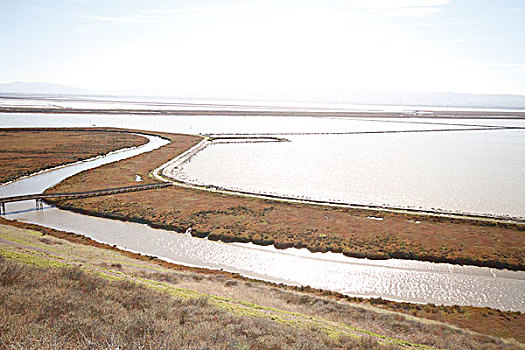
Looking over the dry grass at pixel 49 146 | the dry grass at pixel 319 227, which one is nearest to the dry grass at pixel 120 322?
the dry grass at pixel 319 227

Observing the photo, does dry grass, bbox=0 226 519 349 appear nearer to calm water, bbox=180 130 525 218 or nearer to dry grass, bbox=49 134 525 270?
dry grass, bbox=49 134 525 270

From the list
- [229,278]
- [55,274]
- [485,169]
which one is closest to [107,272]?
[55,274]

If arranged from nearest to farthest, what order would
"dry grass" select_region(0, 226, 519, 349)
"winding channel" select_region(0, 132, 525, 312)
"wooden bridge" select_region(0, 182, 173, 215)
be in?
1. "dry grass" select_region(0, 226, 519, 349)
2. "winding channel" select_region(0, 132, 525, 312)
3. "wooden bridge" select_region(0, 182, 173, 215)

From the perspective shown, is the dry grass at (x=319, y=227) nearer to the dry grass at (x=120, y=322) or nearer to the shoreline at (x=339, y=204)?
the shoreline at (x=339, y=204)

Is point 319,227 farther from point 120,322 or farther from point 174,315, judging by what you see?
point 120,322

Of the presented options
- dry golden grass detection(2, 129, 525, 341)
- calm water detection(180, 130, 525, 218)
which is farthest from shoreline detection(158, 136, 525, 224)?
calm water detection(180, 130, 525, 218)
